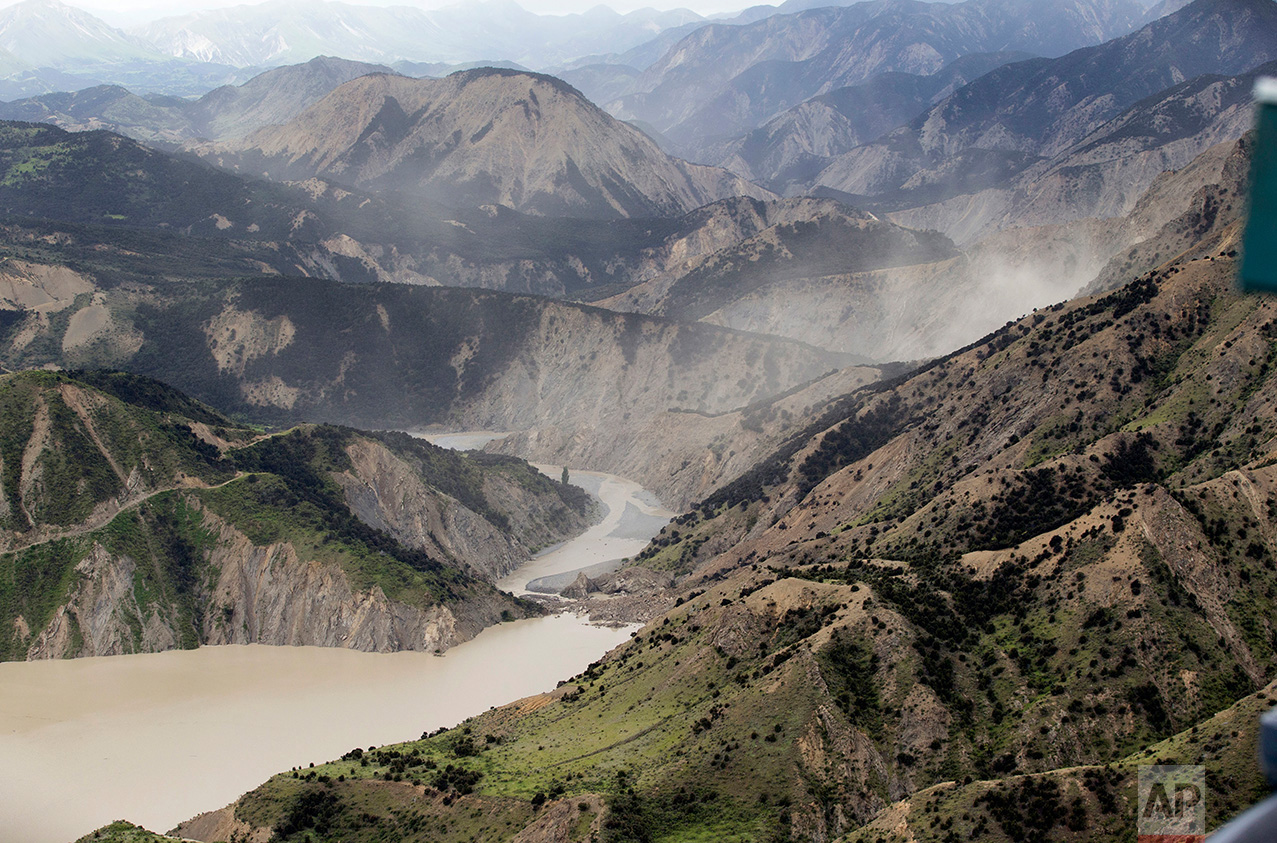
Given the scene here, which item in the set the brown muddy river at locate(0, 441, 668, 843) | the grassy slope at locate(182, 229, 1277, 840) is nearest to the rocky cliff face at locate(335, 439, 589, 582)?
the brown muddy river at locate(0, 441, 668, 843)

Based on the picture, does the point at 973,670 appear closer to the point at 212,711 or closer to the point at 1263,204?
the point at 1263,204

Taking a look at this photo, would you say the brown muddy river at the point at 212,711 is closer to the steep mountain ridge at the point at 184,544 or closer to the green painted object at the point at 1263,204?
the steep mountain ridge at the point at 184,544

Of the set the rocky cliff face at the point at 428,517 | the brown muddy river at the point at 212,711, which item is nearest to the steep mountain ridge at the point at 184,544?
the rocky cliff face at the point at 428,517

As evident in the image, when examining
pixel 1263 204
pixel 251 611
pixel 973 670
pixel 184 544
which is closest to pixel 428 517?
pixel 251 611

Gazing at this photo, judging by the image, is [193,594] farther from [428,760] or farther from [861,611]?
[861,611]

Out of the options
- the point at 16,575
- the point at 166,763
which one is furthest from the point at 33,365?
the point at 166,763

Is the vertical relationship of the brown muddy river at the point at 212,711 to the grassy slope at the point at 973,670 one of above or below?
above
